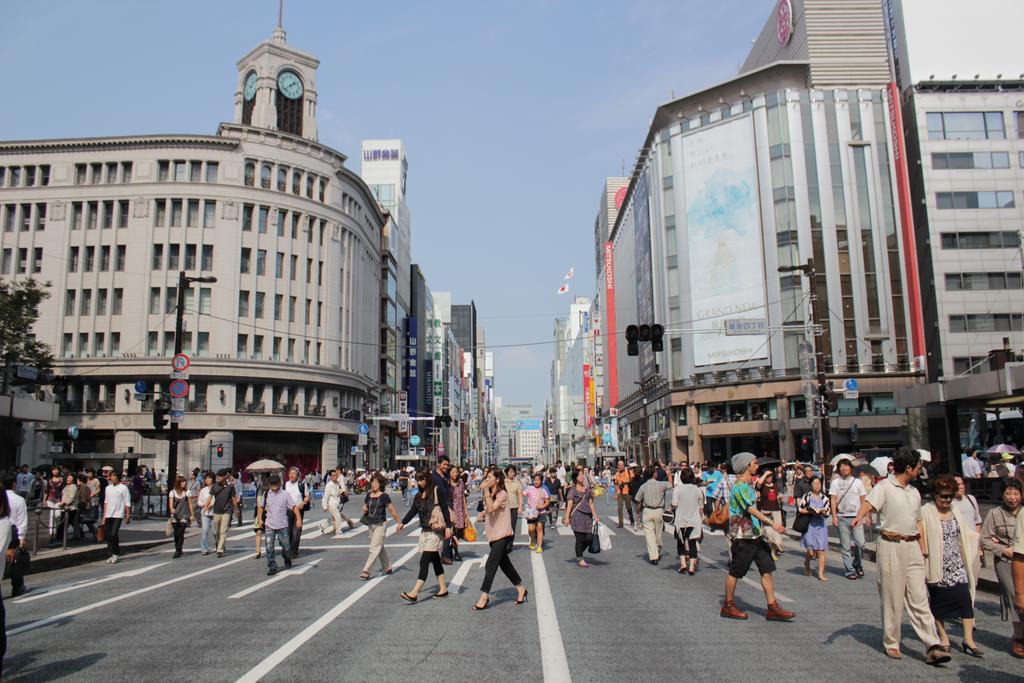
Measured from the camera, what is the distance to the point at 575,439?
17000 centimetres

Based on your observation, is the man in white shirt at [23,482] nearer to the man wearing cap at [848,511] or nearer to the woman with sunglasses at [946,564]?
the man wearing cap at [848,511]

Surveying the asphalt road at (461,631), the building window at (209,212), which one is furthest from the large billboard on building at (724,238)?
the asphalt road at (461,631)

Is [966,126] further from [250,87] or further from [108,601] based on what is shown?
[108,601]

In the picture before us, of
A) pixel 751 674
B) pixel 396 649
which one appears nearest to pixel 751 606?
pixel 751 674

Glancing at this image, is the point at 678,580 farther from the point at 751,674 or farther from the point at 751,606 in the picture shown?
the point at 751,674

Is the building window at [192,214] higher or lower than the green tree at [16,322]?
higher

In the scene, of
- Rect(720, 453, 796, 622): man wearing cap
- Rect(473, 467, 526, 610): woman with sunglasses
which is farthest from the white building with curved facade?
Rect(720, 453, 796, 622): man wearing cap

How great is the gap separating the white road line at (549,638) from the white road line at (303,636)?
2.52 metres

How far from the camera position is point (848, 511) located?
41.9 ft

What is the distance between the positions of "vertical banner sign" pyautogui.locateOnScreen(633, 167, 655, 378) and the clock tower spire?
3219 cm

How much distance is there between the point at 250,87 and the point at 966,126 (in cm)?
5641

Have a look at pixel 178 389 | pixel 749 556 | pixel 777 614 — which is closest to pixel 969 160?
pixel 178 389

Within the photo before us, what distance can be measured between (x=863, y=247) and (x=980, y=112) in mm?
11903

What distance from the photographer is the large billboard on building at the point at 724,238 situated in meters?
58.4
